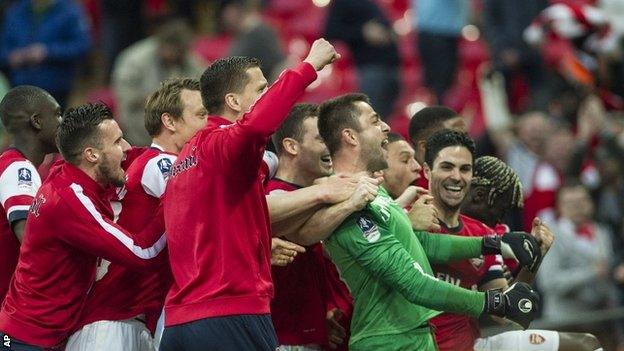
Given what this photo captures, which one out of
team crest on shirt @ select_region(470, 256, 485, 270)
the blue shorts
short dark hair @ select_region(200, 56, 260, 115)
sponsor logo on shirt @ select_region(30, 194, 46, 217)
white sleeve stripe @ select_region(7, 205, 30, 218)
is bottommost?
the blue shorts

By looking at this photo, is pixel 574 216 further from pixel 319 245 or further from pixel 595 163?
pixel 319 245

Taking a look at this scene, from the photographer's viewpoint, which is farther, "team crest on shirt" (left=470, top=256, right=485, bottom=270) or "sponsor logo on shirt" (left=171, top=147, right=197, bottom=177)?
"team crest on shirt" (left=470, top=256, right=485, bottom=270)

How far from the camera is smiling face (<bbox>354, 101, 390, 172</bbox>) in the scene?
24.9ft

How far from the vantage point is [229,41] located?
1608cm

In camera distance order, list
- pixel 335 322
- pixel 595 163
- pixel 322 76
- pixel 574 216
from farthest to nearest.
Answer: pixel 322 76
pixel 595 163
pixel 574 216
pixel 335 322

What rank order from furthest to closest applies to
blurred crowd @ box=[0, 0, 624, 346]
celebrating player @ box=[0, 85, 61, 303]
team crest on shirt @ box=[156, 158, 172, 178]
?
blurred crowd @ box=[0, 0, 624, 346], celebrating player @ box=[0, 85, 61, 303], team crest on shirt @ box=[156, 158, 172, 178]

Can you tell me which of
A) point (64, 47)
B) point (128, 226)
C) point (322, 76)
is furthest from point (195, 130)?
point (322, 76)

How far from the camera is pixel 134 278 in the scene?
765cm

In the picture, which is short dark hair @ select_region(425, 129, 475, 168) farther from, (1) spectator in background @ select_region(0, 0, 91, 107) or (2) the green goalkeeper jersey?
(1) spectator in background @ select_region(0, 0, 91, 107)

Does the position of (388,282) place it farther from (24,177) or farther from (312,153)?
(24,177)

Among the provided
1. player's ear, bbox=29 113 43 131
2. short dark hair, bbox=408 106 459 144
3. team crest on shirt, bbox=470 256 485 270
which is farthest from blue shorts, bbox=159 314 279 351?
short dark hair, bbox=408 106 459 144

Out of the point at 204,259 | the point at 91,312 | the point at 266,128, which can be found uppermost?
the point at 266,128

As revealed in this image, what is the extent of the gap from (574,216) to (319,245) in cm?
528

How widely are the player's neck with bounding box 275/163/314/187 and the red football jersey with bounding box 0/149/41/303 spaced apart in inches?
50.9
